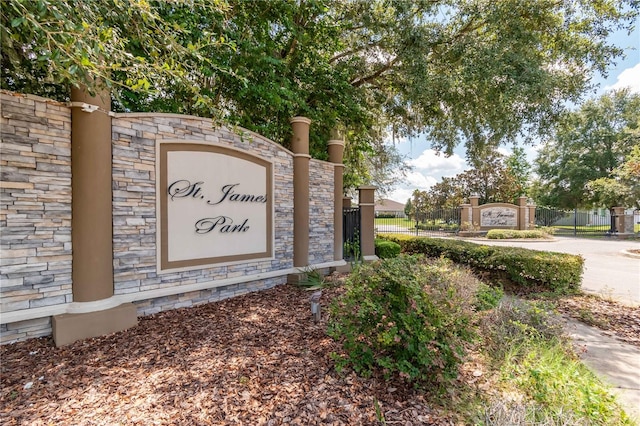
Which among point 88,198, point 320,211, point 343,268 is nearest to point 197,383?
point 88,198

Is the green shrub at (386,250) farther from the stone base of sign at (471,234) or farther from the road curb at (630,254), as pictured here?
the stone base of sign at (471,234)

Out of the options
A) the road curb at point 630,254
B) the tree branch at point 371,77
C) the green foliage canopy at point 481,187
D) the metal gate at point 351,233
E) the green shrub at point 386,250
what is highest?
the tree branch at point 371,77

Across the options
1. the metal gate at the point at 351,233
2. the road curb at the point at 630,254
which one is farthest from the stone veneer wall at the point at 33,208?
the road curb at the point at 630,254

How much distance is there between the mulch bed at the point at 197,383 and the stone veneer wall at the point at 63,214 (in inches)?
22.4

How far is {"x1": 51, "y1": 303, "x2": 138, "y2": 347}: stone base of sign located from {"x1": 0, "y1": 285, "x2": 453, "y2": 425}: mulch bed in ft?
0.31

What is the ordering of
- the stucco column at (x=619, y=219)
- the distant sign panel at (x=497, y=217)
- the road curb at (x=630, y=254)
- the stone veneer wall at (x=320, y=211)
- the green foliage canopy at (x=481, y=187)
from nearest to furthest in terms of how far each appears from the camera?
the stone veneer wall at (x=320, y=211) < the road curb at (x=630, y=254) < the stucco column at (x=619, y=219) < the distant sign panel at (x=497, y=217) < the green foliage canopy at (x=481, y=187)

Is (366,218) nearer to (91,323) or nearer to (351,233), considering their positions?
(351,233)

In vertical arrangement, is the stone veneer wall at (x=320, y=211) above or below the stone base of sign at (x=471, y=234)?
above

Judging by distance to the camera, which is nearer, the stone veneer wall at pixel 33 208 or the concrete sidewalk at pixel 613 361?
the concrete sidewalk at pixel 613 361

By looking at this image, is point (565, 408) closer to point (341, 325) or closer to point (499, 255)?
point (341, 325)

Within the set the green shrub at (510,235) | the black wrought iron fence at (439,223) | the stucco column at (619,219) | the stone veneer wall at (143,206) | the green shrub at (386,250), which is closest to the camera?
the stone veneer wall at (143,206)

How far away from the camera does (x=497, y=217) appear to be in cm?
2050

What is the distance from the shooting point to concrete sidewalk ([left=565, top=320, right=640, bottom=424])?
2.61 meters

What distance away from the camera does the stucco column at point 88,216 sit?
11.2 ft
